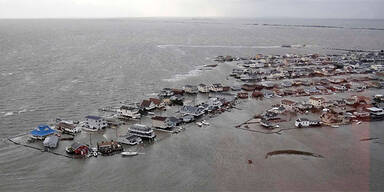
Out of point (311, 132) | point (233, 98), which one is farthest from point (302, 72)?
point (311, 132)

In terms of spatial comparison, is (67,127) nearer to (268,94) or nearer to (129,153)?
(129,153)

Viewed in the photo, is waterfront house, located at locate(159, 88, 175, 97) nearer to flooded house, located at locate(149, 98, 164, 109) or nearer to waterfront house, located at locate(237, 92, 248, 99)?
flooded house, located at locate(149, 98, 164, 109)

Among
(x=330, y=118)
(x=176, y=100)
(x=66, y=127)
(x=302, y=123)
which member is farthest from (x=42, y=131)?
(x=330, y=118)

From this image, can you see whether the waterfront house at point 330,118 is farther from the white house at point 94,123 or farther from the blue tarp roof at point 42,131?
the blue tarp roof at point 42,131

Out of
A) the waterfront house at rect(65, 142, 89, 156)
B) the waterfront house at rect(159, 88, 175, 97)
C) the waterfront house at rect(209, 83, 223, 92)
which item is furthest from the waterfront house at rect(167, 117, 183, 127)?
the waterfront house at rect(209, 83, 223, 92)

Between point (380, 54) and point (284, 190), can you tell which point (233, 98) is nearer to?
point (284, 190)
